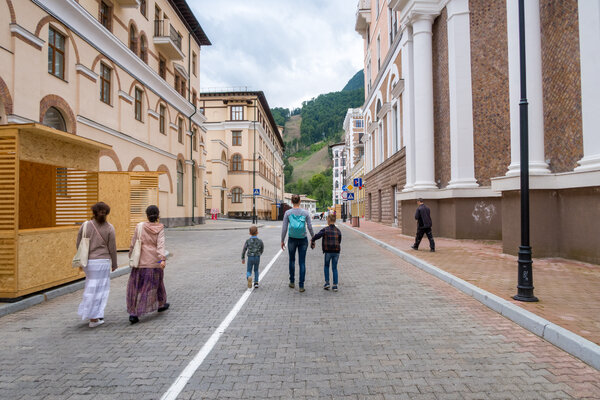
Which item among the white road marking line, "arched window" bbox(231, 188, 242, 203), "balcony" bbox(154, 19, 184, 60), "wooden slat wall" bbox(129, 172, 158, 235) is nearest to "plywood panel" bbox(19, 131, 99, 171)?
the white road marking line

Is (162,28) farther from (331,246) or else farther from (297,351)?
(297,351)

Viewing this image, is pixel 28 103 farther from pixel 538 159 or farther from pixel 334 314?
pixel 538 159

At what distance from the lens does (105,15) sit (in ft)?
61.8

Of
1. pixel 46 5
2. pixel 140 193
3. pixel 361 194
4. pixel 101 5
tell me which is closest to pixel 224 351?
pixel 140 193

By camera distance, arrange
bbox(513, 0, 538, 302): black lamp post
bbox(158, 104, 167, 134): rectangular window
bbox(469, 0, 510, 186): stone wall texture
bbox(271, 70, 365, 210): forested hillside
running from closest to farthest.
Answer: bbox(513, 0, 538, 302): black lamp post < bbox(469, 0, 510, 186): stone wall texture < bbox(158, 104, 167, 134): rectangular window < bbox(271, 70, 365, 210): forested hillside

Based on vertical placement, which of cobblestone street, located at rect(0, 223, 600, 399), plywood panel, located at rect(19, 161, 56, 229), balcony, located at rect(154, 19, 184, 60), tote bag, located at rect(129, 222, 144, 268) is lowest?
cobblestone street, located at rect(0, 223, 600, 399)

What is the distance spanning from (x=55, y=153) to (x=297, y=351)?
622 centimetres

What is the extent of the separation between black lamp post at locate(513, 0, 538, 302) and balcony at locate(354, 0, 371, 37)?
32.3 m

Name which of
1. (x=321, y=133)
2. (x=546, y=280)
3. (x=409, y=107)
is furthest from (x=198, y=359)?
(x=321, y=133)

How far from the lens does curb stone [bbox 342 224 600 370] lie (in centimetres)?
374

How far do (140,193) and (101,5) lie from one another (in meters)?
10.3

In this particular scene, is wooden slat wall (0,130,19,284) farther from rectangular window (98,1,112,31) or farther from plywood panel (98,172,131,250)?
rectangular window (98,1,112,31)

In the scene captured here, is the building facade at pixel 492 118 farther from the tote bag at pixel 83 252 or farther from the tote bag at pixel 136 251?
the tote bag at pixel 83 252

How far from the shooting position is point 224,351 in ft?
13.5
